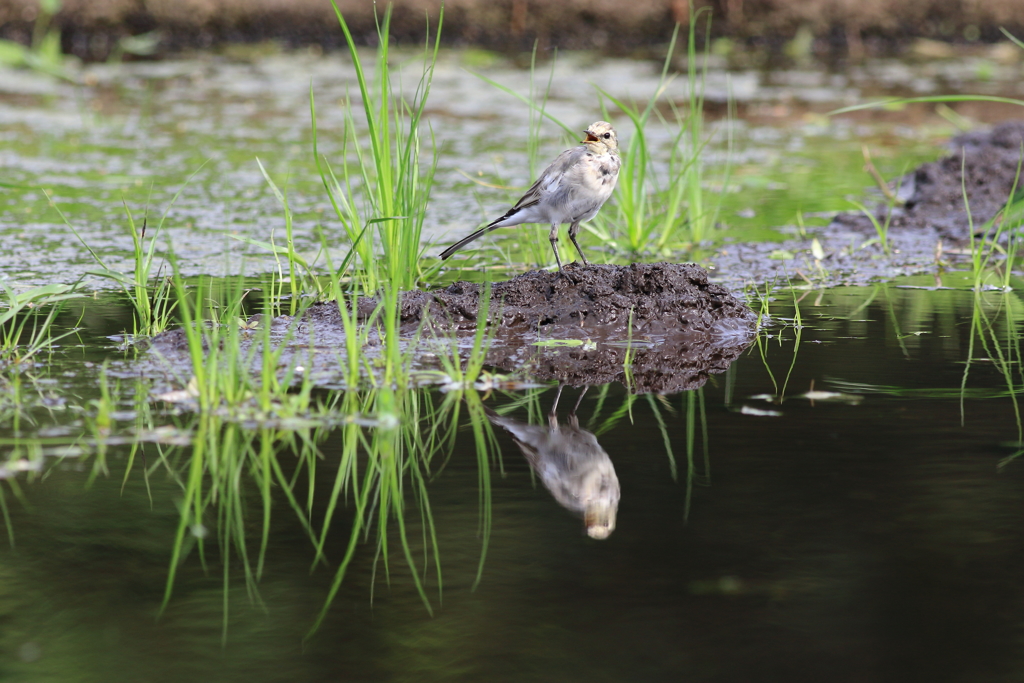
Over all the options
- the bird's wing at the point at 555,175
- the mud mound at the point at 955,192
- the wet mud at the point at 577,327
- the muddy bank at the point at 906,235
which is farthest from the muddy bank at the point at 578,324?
the mud mound at the point at 955,192

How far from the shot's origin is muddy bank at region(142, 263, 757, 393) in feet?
14.6

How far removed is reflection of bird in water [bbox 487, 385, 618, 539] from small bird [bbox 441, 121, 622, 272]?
1.18m

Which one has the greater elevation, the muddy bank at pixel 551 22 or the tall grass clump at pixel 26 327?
the muddy bank at pixel 551 22

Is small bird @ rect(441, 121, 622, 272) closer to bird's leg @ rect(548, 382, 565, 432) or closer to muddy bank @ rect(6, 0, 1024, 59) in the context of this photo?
bird's leg @ rect(548, 382, 565, 432)

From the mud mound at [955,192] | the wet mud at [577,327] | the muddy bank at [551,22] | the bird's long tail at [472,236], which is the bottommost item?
the wet mud at [577,327]

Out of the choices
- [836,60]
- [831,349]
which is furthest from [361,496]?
[836,60]

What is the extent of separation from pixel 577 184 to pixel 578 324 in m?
0.54

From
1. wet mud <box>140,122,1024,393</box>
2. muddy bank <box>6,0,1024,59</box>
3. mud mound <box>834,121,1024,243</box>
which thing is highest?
muddy bank <box>6,0,1024,59</box>

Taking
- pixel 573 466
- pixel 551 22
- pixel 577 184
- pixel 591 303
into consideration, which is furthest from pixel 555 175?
pixel 551 22

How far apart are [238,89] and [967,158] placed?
720 centimetres

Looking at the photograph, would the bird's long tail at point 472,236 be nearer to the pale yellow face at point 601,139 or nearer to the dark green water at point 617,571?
the pale yellow face at point 601,139

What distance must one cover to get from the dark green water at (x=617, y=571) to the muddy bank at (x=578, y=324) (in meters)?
0.65

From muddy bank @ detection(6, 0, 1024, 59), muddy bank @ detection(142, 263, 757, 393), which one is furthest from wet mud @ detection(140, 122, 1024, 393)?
muddy bank @ detection(6, 0, 1024, 59)

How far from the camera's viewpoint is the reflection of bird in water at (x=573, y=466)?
3086mm
